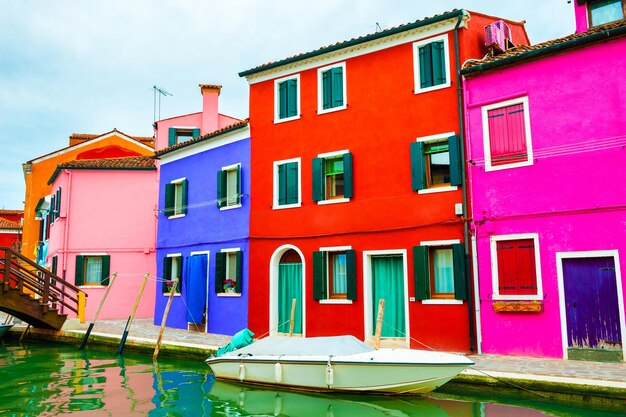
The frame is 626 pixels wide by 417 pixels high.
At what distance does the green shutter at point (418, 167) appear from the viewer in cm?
1343

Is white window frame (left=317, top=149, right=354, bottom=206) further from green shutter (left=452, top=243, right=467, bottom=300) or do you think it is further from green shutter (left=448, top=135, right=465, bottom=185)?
A: green shutter (left=452, top=243, right=467, bottom=300)

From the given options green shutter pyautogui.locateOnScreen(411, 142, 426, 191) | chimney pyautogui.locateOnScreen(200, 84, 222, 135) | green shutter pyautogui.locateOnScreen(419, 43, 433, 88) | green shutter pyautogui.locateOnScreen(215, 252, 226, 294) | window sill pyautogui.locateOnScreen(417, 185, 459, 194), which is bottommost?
green shutter pyautogui.locateOnScreen(215, 252, 226, 294)

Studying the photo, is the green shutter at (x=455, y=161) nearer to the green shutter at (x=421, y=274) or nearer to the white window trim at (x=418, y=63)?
the white window trim at (x=418, y=63)

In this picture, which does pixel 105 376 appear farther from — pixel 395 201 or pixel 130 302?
pixel 130 302

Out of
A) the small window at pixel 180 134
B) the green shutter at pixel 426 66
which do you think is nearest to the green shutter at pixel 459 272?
the green shutter at pixel 426 66

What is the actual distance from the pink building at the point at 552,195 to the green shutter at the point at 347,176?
123 inches

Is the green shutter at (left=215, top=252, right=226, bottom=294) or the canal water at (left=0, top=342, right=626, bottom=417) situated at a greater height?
the green shutter at (left=215, top=252, right=226, bottom=294)

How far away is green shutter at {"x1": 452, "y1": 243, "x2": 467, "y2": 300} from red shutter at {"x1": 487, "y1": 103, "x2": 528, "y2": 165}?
6.68ft

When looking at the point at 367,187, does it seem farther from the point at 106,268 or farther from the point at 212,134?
the point at 106,268

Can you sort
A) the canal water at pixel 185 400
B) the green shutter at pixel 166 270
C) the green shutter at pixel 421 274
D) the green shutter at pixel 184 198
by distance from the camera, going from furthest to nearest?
the green shutter at pixel 166 270, the green shutter at pixel 184 198, the green shutter at pixel 421 274, the canal water at pixel 185 400

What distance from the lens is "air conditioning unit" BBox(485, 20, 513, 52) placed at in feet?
45.8

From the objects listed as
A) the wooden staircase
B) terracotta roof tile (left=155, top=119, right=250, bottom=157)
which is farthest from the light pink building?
terracotta roof tile (left=155, top=119, right=250, bottom=157)

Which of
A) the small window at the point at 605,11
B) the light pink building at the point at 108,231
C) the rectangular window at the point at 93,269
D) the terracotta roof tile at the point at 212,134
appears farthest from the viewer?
the light pink building at the point at 108,231

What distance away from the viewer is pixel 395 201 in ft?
45.7
